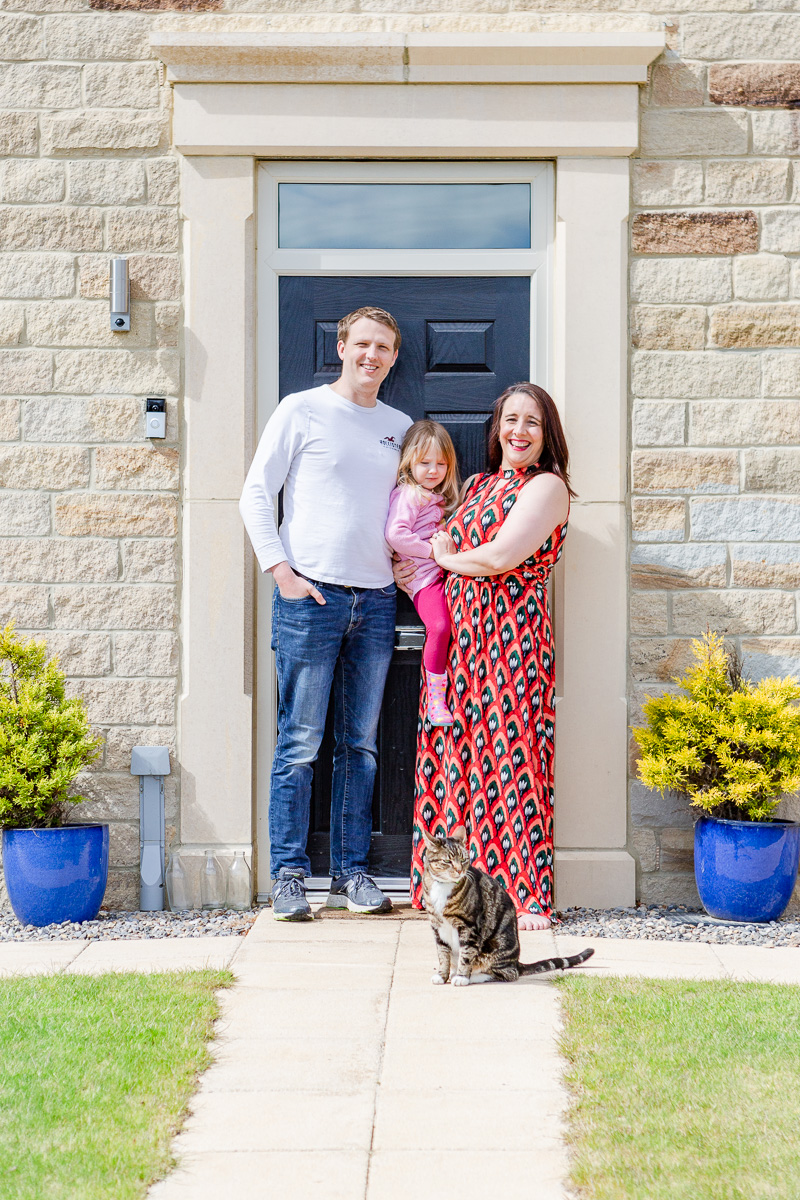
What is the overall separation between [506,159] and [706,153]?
31.4 inches

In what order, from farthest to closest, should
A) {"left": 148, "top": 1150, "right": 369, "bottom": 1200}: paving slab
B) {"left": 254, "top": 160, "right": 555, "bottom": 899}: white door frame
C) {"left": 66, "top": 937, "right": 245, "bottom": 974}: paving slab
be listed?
{"left": 254, "top": 160, "right": 555, "bottom": 899}: white door frame
{"left": 66, "top": 937, "right": 245, "bottom": 974}: paving slab
{"left": 148, "top": 1150, "right": 369, "bottom": 1200}: paving slab

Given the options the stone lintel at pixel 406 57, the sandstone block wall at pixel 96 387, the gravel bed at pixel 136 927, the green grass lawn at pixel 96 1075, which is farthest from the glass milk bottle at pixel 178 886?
the stone lintel at pixel 406 57

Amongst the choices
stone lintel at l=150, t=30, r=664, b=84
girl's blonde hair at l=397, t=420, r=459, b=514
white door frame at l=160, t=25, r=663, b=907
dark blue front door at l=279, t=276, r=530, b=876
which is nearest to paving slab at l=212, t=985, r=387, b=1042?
white door frame at l=160, t=25, r=663, b=907

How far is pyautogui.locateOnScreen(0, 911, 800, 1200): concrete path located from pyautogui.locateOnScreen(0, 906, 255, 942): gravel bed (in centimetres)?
13

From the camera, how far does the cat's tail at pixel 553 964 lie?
3354 mm

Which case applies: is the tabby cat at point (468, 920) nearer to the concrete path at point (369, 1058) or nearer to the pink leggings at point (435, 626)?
the concrete path at point (369, 1058)

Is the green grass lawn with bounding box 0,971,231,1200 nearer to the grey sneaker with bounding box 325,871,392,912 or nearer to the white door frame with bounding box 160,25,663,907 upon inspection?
the grey sneaker with bounding box 325,871,392,912

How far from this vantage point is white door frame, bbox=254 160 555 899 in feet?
14.7

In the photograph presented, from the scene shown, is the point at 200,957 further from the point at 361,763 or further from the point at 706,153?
the point at 706,153

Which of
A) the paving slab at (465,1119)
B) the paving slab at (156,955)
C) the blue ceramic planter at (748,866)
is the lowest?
the paving slab at (156,955)

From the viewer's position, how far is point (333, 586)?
4055 mm

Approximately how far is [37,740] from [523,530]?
193 cm

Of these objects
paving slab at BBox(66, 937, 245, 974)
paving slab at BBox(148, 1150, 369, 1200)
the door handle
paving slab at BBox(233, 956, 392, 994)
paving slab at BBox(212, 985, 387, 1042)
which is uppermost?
the door handle

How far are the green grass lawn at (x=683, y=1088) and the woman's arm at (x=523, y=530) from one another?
1413 millimetres
